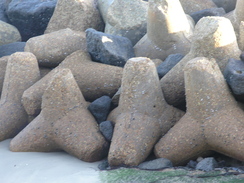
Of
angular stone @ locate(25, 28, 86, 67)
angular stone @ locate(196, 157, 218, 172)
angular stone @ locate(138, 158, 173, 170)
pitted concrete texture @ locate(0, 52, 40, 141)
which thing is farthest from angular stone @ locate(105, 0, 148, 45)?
angular stone @ locate(196, 157, 218, 172)

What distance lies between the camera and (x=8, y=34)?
4.45 metres

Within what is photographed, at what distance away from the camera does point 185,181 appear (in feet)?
7.64

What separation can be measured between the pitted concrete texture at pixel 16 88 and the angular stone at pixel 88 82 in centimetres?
11

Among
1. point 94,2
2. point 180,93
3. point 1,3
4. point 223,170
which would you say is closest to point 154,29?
point 180,93

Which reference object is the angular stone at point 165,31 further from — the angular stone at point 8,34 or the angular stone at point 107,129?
the angular stone at point 8,34

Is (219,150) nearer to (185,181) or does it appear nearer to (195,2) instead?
(185,181)

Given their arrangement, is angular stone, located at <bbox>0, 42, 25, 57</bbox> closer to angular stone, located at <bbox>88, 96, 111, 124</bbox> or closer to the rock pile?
the rock pile

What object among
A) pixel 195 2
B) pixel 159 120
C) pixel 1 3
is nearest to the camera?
pixel 159 120

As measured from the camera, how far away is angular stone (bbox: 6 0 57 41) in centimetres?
452

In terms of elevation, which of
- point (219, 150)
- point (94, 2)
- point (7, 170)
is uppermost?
point (94, 2)

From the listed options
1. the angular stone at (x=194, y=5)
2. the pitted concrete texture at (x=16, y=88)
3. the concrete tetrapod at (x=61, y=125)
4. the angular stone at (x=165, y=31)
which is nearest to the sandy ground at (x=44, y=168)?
the concrete tetrapod at (x=61, y=125)

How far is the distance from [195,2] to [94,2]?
3.25 ft

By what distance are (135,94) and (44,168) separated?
0.73 m

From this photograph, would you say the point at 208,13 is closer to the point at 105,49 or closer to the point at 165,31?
the point at 165,31
